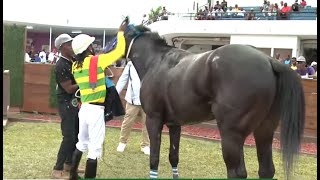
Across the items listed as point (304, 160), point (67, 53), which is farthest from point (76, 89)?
point (304, 160)

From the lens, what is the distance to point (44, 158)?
6426mm

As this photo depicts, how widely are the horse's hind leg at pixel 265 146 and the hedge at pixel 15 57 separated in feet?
26.4

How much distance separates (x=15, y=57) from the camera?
10.9 meters

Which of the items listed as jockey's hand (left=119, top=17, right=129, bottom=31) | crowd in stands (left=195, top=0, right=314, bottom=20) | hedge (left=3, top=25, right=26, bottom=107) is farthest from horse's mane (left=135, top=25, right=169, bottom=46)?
crowd in stands (left=195, top=0, right=314, bottom=20)

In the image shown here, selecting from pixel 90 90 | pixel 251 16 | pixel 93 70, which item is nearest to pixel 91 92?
pixel 90 90

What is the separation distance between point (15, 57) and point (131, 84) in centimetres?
511

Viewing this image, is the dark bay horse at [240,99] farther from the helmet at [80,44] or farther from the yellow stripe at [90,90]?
the helmet at [80,44]

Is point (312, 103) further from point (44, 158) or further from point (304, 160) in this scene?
point (44, 158)

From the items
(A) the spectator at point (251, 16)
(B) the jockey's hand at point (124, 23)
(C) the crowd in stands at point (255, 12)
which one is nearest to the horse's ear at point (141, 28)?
(B) the jockey's hand at point (124, 23)

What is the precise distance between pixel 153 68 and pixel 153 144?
82cm

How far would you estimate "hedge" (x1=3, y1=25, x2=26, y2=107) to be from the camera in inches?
430

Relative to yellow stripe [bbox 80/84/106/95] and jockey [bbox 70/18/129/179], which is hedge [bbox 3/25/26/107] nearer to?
jockey [bbox 70/18/129/179]

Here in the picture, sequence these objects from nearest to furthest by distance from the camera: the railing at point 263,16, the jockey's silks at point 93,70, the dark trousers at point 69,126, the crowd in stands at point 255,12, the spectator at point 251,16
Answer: the jockey's silks at point 93,70 < the dark trousers at point 69,126 < the railing at point 263,16 < the crowd in stands at point 255,12 < the spectator at point 251,16

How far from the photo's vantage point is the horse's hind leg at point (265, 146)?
166 inches
